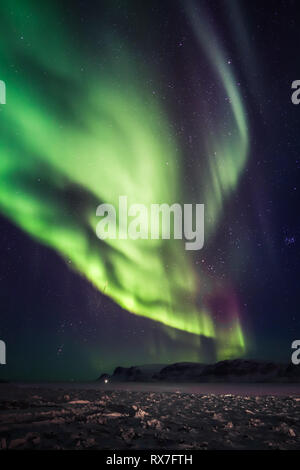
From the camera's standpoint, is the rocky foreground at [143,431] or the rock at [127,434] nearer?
the rocky foreground at [143,431]

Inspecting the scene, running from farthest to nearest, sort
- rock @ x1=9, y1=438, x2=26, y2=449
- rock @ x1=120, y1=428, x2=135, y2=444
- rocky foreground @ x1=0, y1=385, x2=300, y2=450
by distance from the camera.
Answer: rock @ x1=120, y1=428, x2=135, y2=444 → rocky foreground @ x1=0, y1=385, x2=300, y2=450 → rock @ x1=9, y1=438, x2=26, y2=449

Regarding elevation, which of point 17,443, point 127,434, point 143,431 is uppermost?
point 17,443

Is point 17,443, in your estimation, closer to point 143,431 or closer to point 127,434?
point 127,434

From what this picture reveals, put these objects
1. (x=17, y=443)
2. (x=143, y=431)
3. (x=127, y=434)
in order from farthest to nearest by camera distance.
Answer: (x=143, y=431) < (x=127, y=434) < (x=17, y=443)

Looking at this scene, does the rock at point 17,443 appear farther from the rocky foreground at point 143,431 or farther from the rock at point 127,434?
the rock at point 127,434

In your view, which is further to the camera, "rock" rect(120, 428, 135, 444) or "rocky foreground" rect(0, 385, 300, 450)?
"rock" rect(120, 428, 135, 444)

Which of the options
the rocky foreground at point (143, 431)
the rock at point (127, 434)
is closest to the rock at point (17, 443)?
the rocky foreground at point (143, 431)

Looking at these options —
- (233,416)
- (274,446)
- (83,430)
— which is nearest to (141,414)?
(233,416)

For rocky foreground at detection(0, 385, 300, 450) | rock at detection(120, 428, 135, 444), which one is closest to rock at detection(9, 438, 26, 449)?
rocky foreground at detection(0, 385, 300, 450)

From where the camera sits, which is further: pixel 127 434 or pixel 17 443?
pixel 127 434

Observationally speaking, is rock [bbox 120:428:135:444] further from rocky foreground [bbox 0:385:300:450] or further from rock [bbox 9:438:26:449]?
rock [bbox 9:438:26:449]

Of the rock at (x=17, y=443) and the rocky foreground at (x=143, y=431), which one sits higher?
the rock at (x=17, y=443)

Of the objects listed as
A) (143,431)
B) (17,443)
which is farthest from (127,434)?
(17,443)
